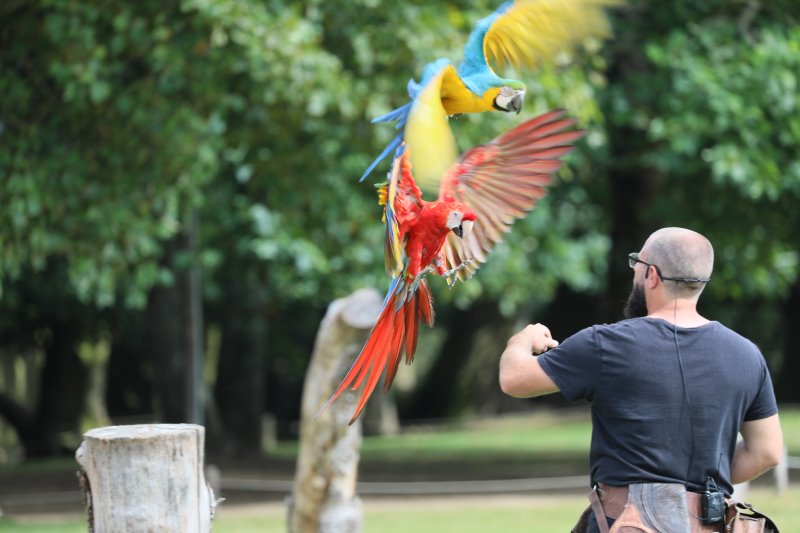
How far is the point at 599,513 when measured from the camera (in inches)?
116

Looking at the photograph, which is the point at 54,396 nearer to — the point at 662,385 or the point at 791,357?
the point at 791,357

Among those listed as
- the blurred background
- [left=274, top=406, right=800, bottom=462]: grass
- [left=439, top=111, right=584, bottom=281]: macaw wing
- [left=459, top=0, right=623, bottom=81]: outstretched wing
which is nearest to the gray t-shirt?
[left=439, top=111, right=584, bottom=281]: macaw wing

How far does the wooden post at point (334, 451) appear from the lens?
623 centimetres

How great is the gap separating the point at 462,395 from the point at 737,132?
11695 millimetres

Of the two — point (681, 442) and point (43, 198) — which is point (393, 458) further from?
point (681, 442)

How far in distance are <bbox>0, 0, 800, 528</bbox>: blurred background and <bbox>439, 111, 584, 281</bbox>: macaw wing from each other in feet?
8.04

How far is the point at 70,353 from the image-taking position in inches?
628

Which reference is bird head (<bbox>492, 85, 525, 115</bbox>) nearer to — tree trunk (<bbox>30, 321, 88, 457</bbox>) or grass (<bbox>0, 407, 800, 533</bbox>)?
grass (<bbox>0, 407, 800, 533</bbox>)

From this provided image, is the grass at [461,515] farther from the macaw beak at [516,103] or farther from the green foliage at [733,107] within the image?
the macaw beak at [516,103]

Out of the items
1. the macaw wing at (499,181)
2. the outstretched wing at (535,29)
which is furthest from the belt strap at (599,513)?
the outstretched wing at (535,29)

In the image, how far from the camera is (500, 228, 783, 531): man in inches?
114

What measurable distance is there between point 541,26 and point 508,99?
36 cm

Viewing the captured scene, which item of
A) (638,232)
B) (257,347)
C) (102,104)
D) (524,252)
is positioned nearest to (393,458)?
(257,347)

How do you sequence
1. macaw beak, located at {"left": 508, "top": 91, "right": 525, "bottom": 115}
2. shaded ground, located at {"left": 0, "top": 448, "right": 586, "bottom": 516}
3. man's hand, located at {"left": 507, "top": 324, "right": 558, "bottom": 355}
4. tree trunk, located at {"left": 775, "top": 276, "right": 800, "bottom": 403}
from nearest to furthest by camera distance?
man's hand, located at {"left": 507, "top": 324, "right": 558, "bottom": 355}, macaw beak, located at {"left": 508, "top": 91, "right": 525, "bottom": 115}, shaded ground, located at {"left": 0, "top": 448, "right": 586, "bottom": 516}, tree trunk, located at {"left": 775, "top": 276, "right": 800, "bottom": 403}
